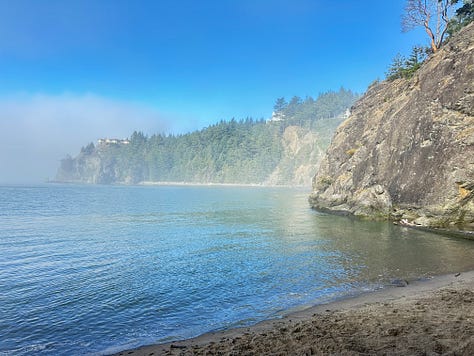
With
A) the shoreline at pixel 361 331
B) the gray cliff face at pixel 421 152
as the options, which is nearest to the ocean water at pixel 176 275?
the shoreline at pixel 361 331

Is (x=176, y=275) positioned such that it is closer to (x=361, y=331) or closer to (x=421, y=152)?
(x=361, y=331)

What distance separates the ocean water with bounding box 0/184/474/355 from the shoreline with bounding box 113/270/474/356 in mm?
1195

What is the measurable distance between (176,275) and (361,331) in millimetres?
11327

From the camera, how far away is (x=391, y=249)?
24.1 meters

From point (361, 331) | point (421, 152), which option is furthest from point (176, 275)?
point (421, 152)

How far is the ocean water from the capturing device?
38.9 ft

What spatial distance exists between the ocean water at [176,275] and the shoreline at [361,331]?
47.0 inches

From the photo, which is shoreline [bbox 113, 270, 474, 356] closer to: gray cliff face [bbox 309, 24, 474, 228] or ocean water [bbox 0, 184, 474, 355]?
ocean water [bbox 0, 184, 474, 355]

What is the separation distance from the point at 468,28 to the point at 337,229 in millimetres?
24159

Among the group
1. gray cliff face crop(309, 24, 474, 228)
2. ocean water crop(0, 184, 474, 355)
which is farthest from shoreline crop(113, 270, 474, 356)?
gray cliff face crop(309, 24, 474, 228)

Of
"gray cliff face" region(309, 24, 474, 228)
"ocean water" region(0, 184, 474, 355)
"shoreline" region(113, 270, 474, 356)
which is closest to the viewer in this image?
"shoreline" region(113, 270, 474, 356)

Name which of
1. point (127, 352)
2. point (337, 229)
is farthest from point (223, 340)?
point (337, 229)

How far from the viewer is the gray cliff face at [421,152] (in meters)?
29.5

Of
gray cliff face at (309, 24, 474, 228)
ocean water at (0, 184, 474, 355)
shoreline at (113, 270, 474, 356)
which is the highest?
gray cliff face at (309, 24, 474, 228)
